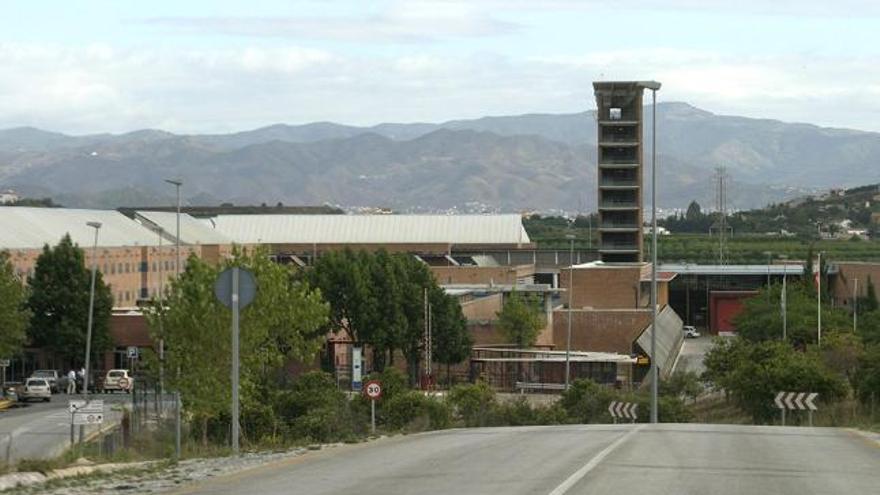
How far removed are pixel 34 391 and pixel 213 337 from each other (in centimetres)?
3501

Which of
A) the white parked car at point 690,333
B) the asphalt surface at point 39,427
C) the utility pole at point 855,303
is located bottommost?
the white parked car at point 690,333

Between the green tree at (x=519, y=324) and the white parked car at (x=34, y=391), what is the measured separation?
31.0 metres

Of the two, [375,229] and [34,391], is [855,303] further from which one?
[375,229]

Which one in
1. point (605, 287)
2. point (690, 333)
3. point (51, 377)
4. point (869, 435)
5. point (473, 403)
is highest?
point (605, 287)

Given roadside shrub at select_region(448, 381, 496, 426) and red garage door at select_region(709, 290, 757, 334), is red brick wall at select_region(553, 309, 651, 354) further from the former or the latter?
red garage door at select_region(709, 290, 757, 334)

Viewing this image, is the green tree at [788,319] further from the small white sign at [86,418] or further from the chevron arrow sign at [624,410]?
the small white sign at [86,418]

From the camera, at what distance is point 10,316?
249 feet

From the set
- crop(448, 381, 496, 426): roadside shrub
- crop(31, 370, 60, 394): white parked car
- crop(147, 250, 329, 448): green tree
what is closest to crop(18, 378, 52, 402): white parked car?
crop(31, 370, 60, 394): white parked car

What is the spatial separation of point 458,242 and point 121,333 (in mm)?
91083

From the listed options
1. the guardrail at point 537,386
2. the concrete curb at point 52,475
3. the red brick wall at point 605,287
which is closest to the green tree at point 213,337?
the concrete curb at point 52,475

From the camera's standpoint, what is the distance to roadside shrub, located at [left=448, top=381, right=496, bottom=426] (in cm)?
5334

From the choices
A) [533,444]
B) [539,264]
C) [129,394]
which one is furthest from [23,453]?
[539,264]

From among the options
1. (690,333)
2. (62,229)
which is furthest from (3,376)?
(690,333)

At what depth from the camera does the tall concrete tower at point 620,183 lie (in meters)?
130
